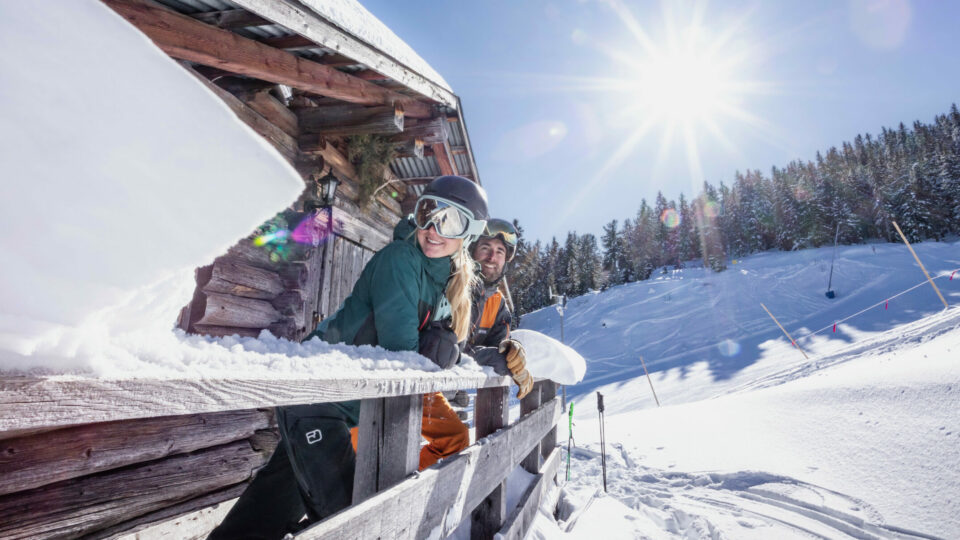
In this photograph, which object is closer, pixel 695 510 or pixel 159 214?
pixel 159 214

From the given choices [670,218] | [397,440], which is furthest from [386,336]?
[670,218]

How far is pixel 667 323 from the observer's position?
37.6 metres

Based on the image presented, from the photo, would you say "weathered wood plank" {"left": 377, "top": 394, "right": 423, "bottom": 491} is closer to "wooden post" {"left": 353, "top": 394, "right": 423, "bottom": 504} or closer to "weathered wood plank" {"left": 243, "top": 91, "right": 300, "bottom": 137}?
"wooden post" {"left": 353, "top": 394, "right": 423, "bottom": 504}

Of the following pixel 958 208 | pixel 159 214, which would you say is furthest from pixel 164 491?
pixel 958 208

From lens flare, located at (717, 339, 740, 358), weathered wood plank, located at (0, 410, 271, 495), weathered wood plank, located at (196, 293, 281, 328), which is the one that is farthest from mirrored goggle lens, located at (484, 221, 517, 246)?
lens flare, located at (717, 339, 740, 358)

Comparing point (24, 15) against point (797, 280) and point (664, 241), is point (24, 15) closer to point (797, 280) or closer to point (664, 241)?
point (797, 280)

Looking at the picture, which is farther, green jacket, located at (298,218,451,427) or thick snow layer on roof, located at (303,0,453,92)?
thick snow layer on roof, located at (303,0,453,92)

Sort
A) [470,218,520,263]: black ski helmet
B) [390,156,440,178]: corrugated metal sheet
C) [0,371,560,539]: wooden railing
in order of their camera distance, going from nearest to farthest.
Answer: [0,371,560,539]: wooden railing → [470,218,520,263]: black ski helmet → [390,156,440,178]: corrugated metal sheet

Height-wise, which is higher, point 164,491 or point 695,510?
point 164,491

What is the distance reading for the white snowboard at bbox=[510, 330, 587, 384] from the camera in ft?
9.45

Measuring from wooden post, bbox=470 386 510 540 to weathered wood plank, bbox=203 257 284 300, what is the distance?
2775 millimetres

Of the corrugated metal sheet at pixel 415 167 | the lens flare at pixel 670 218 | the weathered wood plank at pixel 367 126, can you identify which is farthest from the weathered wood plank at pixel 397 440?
the lens flare at pixel 670 218

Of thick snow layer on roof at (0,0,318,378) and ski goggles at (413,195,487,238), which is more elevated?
ski goggles at (413,195,487,238)

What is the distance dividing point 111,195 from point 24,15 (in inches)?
8.0
